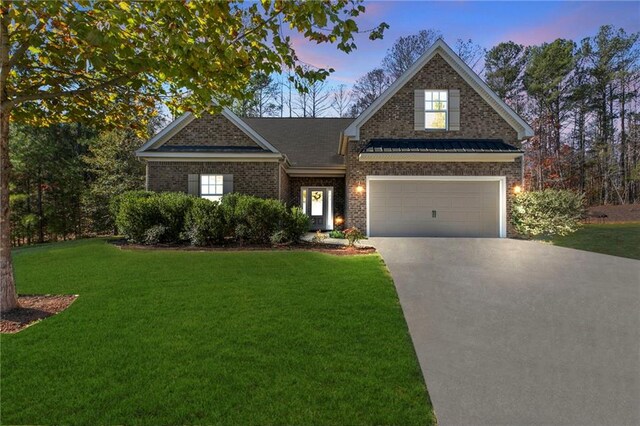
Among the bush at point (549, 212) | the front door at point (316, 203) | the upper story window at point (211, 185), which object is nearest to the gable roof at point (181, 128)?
the upper story window at point (211, 185)

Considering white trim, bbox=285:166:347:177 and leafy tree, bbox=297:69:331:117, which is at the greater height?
leafy tree, bbox=297:69:331:117

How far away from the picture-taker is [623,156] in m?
33.8

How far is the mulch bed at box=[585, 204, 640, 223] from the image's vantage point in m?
26.6

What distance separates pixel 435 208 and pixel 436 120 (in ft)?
12.2

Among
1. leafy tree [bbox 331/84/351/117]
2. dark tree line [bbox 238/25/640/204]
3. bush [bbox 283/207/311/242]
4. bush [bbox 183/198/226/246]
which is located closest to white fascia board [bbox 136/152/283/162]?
bush [bbox 183/198/226/246]

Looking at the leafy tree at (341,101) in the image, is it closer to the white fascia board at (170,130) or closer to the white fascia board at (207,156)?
the white fascia board at (207,156)

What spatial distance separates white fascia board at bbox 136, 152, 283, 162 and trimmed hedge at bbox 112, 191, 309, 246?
263 cm

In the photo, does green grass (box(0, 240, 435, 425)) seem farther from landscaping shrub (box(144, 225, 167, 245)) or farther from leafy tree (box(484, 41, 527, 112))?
leafy tree (box(484, 41, 527, 112))

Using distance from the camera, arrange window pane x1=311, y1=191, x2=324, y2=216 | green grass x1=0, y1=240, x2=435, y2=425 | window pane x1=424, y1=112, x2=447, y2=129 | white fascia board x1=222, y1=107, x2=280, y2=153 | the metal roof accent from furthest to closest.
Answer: window pane x1=311, y1=191, x2=324, y2=216, window pane x1=424, y1=112, x2=447, y2=129, white fascia board x1=222, y1=107, x2=280, y2=153, the metal roof accent, green grass x1=0, y1=240, x2=435, y2=425

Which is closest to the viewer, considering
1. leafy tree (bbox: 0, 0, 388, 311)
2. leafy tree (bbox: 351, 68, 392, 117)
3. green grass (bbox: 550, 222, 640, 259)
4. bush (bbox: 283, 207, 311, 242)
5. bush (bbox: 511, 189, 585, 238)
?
leafy tree (bbox: 0, 0, 388, 311)

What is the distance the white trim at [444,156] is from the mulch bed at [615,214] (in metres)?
18.8

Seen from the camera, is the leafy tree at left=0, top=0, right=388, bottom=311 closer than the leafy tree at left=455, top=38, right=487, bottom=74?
Yes

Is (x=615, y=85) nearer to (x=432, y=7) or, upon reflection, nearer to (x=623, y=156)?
(x=623, y=156)

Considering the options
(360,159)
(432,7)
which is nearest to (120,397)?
(432,7)
